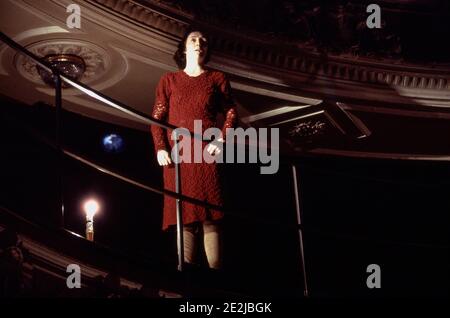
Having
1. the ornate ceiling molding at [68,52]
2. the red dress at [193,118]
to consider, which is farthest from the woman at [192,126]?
the ornate ceiling molding at [68,52]

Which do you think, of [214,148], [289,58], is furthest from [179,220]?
[289,58]

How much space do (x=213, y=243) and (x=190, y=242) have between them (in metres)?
0.12

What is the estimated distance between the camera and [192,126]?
364cm

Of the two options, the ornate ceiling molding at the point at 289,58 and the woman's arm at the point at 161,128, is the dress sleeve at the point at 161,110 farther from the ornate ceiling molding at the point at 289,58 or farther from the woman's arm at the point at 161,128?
the ornate ceiling molding at the point at 289,58

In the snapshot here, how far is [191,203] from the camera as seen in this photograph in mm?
3414

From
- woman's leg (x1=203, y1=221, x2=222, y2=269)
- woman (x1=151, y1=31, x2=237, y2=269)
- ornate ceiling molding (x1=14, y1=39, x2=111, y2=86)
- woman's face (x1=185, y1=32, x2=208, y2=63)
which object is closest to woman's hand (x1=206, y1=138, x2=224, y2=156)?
woman (x1=151, y1=31, x2=237, y2=269)

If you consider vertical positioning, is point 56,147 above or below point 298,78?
below

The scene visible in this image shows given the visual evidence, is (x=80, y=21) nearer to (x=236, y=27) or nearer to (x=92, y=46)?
(x=92, y=46)

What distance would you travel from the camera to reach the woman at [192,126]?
350 centimetres
